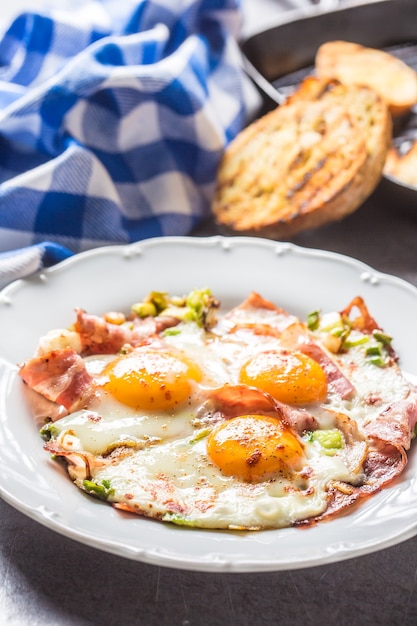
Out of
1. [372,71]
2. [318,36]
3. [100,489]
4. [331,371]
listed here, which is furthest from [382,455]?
[318,36]

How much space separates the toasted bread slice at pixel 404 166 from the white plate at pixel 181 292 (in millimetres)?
911

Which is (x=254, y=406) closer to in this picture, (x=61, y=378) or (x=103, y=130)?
(x=61, y=378)

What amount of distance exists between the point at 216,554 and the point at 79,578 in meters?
0.49

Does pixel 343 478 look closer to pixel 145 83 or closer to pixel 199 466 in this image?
pixel 199 466

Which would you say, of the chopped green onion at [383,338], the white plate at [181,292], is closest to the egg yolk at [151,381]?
the white plate at [181,292]

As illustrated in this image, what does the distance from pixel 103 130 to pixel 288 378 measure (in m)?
1.96

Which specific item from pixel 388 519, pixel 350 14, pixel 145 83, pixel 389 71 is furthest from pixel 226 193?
pixel 388 519

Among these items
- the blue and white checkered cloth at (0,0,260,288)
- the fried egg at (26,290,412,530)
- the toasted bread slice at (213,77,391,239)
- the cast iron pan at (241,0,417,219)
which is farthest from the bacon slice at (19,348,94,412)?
the cast iron pan at (241,0,417,219)

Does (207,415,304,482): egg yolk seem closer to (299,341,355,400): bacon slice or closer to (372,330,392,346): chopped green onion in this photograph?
(299,341,355,400): bacon slice

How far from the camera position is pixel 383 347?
3143 mm

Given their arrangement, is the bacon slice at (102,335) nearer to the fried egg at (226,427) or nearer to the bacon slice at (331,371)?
the fried egg at (226,427)

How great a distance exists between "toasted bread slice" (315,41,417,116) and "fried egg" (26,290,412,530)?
204cm

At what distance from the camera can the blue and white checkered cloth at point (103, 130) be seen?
389cm

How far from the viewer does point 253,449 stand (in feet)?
8.32
